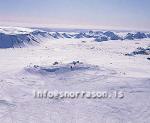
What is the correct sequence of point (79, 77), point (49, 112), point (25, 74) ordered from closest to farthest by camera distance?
point (49, 112), point (79, 77), point (25, 74)

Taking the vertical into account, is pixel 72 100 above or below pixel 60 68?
below

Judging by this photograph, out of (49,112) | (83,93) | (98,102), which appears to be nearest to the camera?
(49,112)

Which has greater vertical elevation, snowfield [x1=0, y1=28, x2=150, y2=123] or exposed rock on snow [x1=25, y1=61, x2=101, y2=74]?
exposed rock on snow [x1=25, y1=61, x2=101, y2=74]

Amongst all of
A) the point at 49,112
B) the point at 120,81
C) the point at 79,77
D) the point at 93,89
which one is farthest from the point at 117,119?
the point at 79,77

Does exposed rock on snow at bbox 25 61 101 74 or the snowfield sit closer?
the snowfield

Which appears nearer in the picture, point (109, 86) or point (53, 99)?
point (53, 99)

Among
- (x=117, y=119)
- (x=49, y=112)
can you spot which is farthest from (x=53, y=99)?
(x=117, y=119)

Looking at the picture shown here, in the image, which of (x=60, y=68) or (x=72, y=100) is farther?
(x=60, y=68)

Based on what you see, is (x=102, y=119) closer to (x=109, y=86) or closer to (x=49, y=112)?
(x=49, y=112)

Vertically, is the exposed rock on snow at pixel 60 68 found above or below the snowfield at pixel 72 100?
above

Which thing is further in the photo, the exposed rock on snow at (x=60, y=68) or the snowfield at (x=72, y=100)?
the exposed rock on snow at (x=60, y=68)
